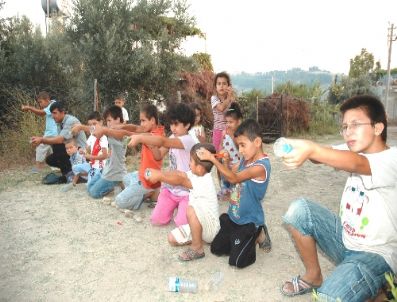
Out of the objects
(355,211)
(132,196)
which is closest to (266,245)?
Result: (355,211)

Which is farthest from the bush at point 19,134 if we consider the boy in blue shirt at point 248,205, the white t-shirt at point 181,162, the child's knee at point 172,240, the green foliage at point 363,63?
the green foliage at point 363,63

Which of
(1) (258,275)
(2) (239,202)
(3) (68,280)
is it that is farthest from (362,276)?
(3) (68,280)

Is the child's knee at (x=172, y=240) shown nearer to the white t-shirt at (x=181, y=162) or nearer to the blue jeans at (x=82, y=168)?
the white t-shirt at (x=181, y=162)

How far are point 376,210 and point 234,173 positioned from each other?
126 centimetres

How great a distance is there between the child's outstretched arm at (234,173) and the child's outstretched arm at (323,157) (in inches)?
50.2

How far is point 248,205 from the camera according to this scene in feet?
11.3

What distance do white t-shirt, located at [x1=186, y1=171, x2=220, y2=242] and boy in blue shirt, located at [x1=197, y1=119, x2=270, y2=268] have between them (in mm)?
89

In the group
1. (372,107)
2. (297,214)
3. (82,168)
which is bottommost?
(82,168)

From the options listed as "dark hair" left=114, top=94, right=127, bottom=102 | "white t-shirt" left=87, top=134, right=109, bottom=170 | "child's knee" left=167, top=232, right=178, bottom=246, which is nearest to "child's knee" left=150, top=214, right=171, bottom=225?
"child's knee" left=167, top=232, right=178, bottom=246

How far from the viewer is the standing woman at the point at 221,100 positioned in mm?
5410

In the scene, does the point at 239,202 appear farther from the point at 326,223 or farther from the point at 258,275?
the point at 326,223

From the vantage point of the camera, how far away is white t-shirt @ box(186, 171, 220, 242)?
350cm

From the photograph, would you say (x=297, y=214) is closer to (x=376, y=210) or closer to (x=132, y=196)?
(x=376, y=210)

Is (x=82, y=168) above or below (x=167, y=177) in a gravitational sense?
below
